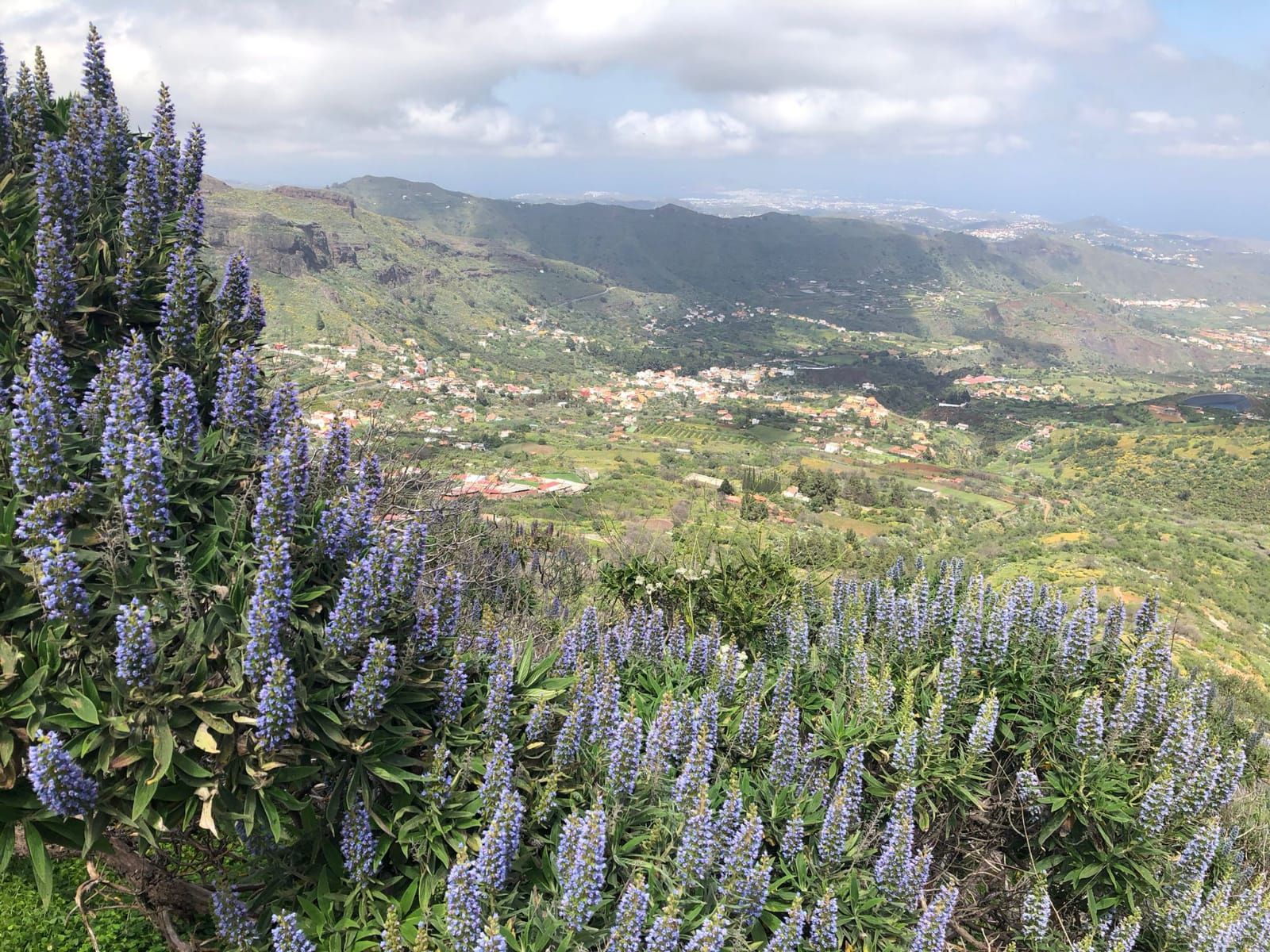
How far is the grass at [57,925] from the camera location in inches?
152

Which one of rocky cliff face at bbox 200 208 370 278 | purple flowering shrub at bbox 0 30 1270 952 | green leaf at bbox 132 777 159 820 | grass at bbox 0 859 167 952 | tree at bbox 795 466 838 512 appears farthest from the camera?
rocky cliff face at bbox 200 208 370 278

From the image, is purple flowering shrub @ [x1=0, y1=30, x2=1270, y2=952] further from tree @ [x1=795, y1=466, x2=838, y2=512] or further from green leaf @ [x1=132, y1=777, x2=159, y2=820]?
tree @ [x1=795, y1=466, x2=838, y2=512]

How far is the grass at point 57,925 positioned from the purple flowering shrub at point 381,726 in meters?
0.25

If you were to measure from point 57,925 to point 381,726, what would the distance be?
2.34 meters

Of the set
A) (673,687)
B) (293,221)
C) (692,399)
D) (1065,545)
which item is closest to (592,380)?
(692,399)

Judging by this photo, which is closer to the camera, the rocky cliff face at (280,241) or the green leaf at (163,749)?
the green leaf at (163,749)

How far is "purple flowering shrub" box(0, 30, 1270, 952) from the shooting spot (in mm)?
3039

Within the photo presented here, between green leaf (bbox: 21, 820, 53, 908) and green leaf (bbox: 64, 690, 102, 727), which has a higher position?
green leaf (bbox: 64, 690, 102, 727)

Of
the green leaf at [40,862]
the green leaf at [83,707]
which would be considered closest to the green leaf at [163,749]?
the green leaf at [83,707]

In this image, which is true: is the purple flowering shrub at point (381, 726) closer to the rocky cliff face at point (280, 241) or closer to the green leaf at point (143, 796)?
the green leaf at point (143, 796)

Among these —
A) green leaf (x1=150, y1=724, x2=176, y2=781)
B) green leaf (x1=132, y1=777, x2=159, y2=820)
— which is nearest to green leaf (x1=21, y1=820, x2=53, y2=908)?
green leaf (x1=132, y1=777, x2=159, y2=820)

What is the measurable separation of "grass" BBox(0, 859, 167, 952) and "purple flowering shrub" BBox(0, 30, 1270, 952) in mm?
254

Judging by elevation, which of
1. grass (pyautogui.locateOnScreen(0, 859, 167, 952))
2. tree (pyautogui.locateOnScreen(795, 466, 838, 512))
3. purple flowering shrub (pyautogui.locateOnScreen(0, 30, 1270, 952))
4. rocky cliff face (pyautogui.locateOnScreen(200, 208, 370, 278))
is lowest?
tree (pyautogui.locateOnScreen(795, 466, 838, 512))

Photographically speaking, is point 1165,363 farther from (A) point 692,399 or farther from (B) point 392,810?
(B) point 392,810
